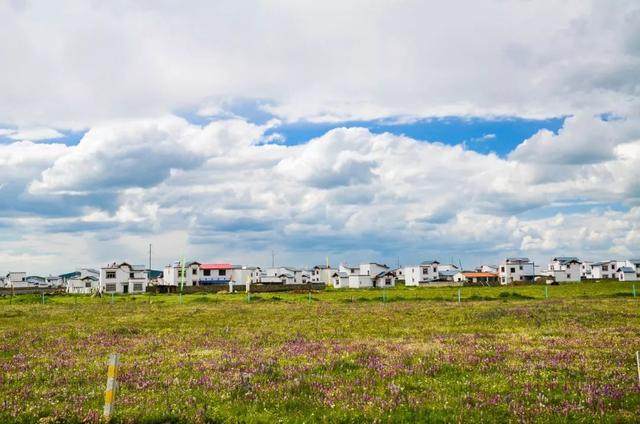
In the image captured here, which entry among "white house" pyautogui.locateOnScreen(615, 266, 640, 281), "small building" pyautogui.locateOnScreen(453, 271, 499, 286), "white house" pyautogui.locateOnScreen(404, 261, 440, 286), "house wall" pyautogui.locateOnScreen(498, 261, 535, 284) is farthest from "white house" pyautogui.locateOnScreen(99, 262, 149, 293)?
"white house" pyautogui.locateOnScreen(615, 266, 640, 281)

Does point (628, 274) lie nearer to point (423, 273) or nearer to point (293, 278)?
point (423, 273)

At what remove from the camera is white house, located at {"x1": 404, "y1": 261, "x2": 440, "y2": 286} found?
181875mm

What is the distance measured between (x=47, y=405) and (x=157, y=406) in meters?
2.86

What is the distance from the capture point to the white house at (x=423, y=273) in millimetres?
181875

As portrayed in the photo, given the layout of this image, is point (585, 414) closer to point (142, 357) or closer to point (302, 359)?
point (302, 359)

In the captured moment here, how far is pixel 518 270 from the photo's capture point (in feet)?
570

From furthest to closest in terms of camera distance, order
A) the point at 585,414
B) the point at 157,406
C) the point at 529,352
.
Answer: the point at 529,352, the point at 157,406, the point at 585,414

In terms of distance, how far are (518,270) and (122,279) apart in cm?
12782

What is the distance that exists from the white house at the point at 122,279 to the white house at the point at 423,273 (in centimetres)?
9282

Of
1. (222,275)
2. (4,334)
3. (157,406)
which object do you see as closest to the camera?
(157,406)

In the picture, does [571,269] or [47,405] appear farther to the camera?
[571,269]

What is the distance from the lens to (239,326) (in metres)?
33.8

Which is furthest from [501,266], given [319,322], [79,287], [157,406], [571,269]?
[157,406]

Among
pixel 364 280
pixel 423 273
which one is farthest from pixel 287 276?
pixel 423 273
